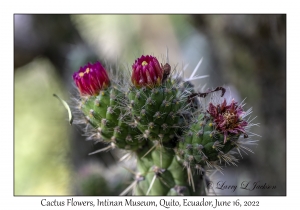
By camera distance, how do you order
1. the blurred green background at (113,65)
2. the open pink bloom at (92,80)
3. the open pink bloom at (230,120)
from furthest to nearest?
the blurred green background at (113,65)
the open pink bloom at (92,80)
the open pink bloom at (230,120)

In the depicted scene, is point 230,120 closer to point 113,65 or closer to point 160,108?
point 160,108

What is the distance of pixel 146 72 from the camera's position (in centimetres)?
179

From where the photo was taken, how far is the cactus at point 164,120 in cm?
181

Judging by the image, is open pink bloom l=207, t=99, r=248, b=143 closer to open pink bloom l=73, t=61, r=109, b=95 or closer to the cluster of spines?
the cluster of spines

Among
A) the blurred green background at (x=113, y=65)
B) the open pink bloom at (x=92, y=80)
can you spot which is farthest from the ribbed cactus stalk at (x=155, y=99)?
the blurred green background at (x=113, y=65)

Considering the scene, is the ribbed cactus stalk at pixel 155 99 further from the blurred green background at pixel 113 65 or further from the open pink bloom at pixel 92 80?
the blurred green background at pixel 113 65

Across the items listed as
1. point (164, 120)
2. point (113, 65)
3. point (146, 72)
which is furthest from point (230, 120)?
point (113, 65)

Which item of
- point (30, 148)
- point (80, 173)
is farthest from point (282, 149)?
point (30, 148)

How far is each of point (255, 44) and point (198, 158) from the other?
2.84m

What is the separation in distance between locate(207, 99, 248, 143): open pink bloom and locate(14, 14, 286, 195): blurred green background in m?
1.60

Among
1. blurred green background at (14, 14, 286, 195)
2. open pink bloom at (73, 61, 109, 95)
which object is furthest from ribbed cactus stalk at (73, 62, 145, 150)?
blurred green background at (14, 14, 286, 195)

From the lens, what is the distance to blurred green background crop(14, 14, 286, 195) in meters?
3.65

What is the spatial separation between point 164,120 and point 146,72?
0.93 feet

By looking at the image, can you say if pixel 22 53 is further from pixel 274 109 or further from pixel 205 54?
pixel 274 109
